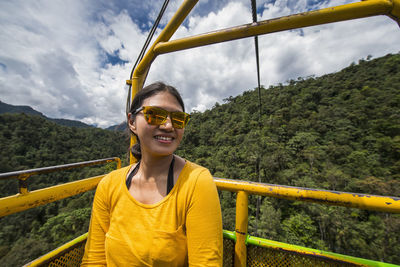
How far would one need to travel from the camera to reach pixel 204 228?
87 centimetres

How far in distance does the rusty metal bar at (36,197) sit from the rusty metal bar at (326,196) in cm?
110

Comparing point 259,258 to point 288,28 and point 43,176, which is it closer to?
point 288,28

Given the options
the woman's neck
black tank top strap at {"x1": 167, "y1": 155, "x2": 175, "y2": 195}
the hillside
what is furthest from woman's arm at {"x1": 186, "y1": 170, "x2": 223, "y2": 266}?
the hillside

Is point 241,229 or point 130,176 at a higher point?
point 130,176

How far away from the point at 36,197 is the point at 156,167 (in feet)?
2.40

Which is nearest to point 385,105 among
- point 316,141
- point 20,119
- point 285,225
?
point 316,141

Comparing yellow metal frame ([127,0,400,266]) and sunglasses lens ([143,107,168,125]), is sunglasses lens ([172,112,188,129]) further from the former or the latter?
yellow metal frame ([127,0,400,266])

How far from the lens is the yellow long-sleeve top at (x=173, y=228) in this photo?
87cm

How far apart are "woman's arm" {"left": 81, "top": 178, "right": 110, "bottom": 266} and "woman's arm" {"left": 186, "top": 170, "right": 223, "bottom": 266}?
601 millimetres

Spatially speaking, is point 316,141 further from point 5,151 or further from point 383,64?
point 5,151

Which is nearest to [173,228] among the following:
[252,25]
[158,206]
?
[158,206]

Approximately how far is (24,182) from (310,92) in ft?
172

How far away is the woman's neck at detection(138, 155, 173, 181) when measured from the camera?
3.73 feet

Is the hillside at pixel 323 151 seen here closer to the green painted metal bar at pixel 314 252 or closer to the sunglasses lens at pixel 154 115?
the green painted metal bar at pixel 314 252
